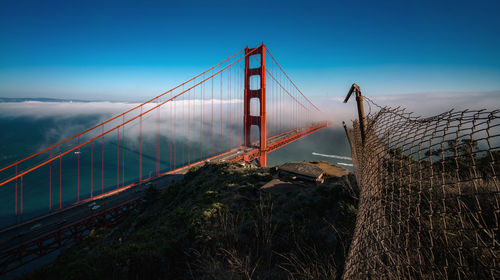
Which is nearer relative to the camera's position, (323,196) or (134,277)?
(134,277)

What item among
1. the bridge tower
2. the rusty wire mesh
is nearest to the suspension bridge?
the bridge tower

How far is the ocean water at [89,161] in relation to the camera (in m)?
49.9

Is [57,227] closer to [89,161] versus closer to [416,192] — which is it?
[416,192]

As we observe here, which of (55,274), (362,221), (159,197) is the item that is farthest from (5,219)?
(362,221)

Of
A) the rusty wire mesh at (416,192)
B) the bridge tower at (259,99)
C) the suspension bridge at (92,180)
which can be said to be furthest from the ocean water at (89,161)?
the rusty wire mesh at (416,192)

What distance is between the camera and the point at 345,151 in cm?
8356

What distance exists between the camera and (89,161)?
81312 millimetres

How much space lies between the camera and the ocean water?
164ft

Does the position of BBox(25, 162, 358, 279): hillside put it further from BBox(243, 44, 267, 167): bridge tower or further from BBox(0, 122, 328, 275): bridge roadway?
BBox(243, 44, 267, 167): bridge tower

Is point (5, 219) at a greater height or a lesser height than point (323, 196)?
lesser

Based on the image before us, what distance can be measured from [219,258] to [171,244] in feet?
6.53

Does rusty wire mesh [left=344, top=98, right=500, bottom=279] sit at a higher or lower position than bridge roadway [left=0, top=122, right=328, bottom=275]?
higher

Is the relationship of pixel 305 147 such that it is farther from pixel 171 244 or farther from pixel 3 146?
pixel 3 146

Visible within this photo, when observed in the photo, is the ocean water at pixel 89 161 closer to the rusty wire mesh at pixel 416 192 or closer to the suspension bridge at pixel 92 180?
the suspension bridge at pixel 92 180
